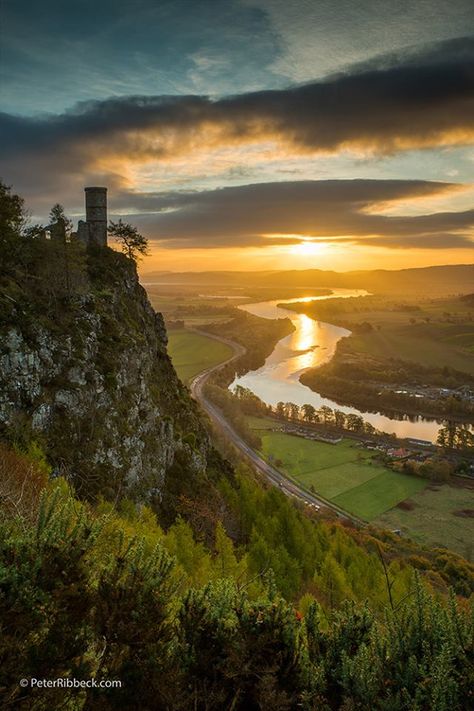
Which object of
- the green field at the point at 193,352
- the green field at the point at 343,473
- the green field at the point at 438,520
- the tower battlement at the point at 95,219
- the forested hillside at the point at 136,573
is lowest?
the green field at the point at 438,520

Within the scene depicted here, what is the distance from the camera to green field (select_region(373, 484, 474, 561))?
5853cm

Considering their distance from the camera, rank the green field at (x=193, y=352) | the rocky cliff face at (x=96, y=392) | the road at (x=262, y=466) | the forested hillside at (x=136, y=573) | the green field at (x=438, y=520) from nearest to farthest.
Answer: the forested hillside at (x=136, y=573), the rocky cliff face at (x=96, y=392), the green field at (x=438, y=520), the road at (x=262, y=466), the green field at (x=193, y=352)

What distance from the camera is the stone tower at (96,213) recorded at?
126 feet

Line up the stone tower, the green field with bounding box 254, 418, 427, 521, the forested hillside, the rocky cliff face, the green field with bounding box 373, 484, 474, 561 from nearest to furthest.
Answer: the forested hillside
the rocky cliff face
the stone tower
the green field with bounding box 373, 484, 474, 561
the green field with bounding box 254, 418, 427, 521

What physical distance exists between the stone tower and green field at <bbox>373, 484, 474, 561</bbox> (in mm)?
49220

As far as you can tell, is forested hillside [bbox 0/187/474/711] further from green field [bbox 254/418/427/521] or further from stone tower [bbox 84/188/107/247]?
green field [bbox 254/418/427/521]

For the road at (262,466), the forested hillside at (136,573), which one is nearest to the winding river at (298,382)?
the road at (262,466)

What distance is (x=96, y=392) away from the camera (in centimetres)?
2797

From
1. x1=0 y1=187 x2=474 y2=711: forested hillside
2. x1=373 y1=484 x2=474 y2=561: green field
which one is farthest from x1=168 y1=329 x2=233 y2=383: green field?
x1=0 y1=187 x2=474 y2=711: forested hillside

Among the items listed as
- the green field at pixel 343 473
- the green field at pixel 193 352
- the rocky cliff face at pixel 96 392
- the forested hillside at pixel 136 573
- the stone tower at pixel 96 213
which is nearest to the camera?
the forested hillside at pixel 136 573

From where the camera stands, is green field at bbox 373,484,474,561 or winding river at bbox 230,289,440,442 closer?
green field at bbox 373,484,474,561

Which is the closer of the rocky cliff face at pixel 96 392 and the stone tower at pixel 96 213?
the rocky cliff face at pixel 96 392

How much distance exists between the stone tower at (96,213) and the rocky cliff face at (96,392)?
5.89 ft

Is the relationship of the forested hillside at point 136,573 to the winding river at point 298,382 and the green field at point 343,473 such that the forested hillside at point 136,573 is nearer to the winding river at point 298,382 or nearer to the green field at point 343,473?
the green field at point 343,473
